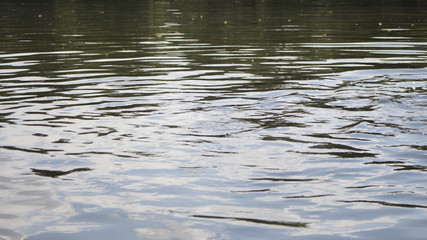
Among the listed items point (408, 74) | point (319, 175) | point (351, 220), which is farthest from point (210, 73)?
point (351, 220)

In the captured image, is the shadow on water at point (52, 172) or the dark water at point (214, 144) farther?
the shadow on water at point (52, 172)

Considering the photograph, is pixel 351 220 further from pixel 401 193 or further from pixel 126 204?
pixel 126 204

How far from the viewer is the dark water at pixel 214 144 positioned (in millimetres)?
6145

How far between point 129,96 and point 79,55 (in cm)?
666

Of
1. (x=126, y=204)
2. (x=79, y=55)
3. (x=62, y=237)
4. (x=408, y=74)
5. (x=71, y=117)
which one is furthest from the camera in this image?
(x=79, y=55)

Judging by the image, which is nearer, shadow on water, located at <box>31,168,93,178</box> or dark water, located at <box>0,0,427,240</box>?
dark water, located at <box>0,0,427,240</box>

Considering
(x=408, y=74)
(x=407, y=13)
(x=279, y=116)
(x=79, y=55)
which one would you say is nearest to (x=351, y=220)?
(x=279, y=116)

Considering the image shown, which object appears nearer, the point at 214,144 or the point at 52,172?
the point at 52,172

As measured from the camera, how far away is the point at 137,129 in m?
9.36

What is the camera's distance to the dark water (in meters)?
6.14

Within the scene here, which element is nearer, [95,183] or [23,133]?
[95,183]

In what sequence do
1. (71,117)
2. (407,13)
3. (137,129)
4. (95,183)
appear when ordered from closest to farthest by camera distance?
(95,183) → (137,129) → (71,117) → (407,13)

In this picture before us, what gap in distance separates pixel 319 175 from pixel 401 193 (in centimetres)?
93

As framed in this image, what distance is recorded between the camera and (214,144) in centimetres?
846
